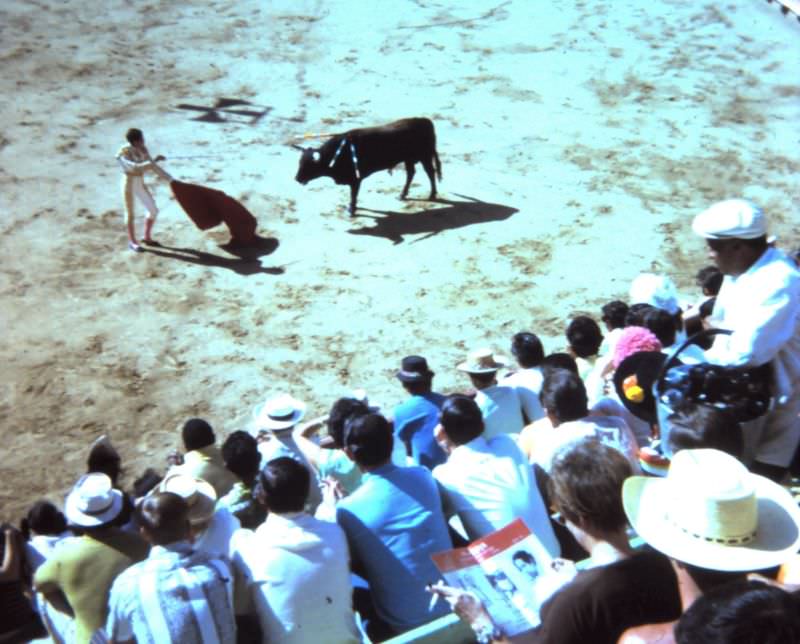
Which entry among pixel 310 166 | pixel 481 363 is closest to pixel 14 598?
pixel 481 363

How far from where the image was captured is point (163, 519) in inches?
167

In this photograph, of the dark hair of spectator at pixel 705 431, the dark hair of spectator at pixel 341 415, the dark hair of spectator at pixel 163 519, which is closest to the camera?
the dark hair of spectator at pixel 705 431

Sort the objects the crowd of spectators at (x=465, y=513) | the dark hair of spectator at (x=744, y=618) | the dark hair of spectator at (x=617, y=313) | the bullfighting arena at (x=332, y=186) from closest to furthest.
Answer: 1. the dark hair of spectator at (x=744, y=618)
2. the crowd of spectators at (x=465, y=513)
3. the dark hair of spectator at (x=617, y=313)
4. the bullfighting arena at (x=332, y=186)

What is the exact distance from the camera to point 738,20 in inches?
776

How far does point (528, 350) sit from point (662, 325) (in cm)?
91

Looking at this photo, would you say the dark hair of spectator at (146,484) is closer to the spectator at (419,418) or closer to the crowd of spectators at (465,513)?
the crowd of spectators at (465,513)

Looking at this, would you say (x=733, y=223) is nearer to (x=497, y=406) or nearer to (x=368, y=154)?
(x=497, y=406)

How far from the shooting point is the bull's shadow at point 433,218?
12641mm

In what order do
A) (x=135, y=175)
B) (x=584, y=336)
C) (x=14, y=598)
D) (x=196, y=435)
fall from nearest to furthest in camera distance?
(x=14, y=598)
(x=196, y=435)
(x=584, y=336)
(x=135, y=175)

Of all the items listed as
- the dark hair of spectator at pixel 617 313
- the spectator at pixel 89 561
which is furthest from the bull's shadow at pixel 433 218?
the spectator at pixel 89 561

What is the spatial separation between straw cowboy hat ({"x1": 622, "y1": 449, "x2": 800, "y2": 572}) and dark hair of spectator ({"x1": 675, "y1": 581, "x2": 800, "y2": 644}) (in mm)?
624

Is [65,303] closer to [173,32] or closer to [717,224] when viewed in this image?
[717,224]

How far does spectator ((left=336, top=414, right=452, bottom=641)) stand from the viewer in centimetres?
461

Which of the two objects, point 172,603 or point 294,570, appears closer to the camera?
point 172,603
